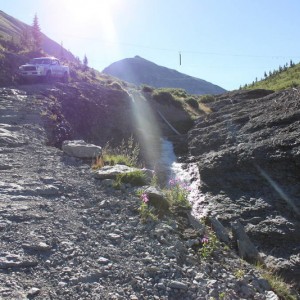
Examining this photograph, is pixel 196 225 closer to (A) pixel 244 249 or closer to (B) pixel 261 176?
(A) pixel 244 249

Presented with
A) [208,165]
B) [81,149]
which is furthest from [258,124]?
[81,149]

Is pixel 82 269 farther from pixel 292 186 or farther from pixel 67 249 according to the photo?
pixel 292 186

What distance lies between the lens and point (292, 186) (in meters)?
16.1

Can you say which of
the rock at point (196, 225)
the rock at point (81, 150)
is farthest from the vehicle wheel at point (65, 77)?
the rock at point (196, 225)

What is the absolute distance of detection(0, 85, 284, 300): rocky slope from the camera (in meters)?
5.68

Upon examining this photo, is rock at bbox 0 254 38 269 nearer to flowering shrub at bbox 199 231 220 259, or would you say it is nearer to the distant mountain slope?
flowering shrub at bbox 199 231 220 259

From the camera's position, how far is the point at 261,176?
17.6 m

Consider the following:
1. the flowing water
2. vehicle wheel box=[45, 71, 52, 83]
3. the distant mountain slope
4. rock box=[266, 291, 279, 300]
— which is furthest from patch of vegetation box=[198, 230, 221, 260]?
the distant mountain slope

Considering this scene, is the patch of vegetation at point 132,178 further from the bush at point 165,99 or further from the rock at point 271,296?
the bush at point 165,99

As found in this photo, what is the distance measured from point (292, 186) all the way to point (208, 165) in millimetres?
5623

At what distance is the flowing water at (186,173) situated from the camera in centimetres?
1686

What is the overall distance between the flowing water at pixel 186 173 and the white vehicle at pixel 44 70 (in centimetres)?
1089

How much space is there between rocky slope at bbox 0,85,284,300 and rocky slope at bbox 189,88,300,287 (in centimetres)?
478

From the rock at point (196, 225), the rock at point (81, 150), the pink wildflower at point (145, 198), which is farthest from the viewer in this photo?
the rock at point (81, 150)
